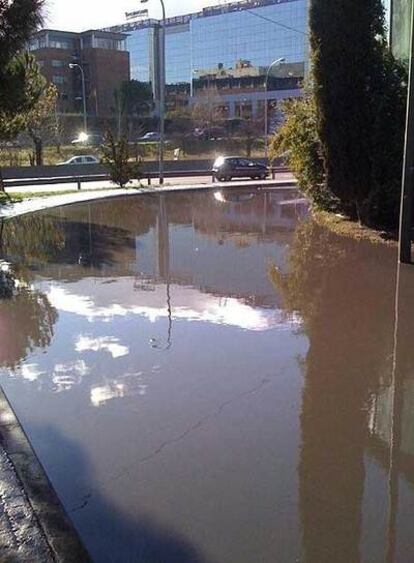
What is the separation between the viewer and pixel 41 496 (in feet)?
13.0

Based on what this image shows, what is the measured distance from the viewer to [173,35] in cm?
13338

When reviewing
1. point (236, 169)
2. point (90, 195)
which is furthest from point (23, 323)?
point (236, 169)

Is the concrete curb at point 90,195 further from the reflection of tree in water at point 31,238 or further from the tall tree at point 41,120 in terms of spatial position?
the tall tree at point 41,120

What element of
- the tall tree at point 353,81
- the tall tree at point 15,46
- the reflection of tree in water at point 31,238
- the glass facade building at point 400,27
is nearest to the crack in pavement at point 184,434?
the reflection of tree in water at point 31,238

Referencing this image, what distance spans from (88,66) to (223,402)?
100349 mm

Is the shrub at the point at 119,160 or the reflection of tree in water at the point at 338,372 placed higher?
the shrub at the point at 119,160

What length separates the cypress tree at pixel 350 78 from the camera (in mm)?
12867

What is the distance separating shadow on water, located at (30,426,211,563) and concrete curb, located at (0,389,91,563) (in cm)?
6

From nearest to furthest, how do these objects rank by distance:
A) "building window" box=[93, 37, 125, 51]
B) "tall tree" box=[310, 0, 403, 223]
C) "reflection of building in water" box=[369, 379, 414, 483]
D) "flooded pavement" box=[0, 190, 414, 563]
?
1. "flooded pavement" box=[0, 190, 414, 563]
2. "reflection of building in water" box=[369, 379, 414, 483]
3. "tall tree" box=[310, 0, 403, 223]
4. "building window" box=[93, 37, 125, 51]

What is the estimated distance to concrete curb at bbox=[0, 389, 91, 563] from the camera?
343 cm

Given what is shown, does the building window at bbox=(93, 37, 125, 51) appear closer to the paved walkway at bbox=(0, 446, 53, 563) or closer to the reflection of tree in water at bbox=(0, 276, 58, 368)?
the reflection of tree in water at bbox=(0, 276, 58, 368)

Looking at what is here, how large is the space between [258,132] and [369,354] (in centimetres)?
8220

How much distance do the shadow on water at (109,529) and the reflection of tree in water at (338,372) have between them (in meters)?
0.71

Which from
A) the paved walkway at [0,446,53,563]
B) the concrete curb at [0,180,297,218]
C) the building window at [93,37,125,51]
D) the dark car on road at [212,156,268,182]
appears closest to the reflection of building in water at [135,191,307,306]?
the concrete curb at [0,180,297,218]
